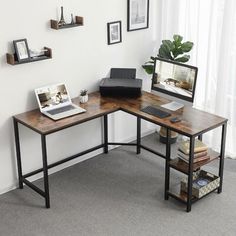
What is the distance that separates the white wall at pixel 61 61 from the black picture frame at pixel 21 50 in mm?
56

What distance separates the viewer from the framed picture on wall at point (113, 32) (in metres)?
4.43

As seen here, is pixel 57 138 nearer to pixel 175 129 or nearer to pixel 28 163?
pixel 28 163

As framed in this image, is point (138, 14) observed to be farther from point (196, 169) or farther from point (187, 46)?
point (196, 169)

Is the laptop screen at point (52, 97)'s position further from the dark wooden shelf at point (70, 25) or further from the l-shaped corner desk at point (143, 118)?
the dark wooden shelf at point (70, 25)

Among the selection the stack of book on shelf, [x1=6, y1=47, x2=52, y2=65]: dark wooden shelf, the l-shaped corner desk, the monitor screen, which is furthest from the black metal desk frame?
[x1=6, y1=47, x2=52, y2=65]: dark wooden shelf

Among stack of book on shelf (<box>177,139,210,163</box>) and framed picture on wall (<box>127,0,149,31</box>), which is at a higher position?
framed picture on wall (<box>127,0,149,31</box>)

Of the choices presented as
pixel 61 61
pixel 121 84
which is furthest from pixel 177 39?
pixel 61 61

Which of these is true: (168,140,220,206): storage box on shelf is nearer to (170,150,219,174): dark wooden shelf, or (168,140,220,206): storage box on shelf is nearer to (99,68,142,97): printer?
(170,150,219,174): dark wooden shelf

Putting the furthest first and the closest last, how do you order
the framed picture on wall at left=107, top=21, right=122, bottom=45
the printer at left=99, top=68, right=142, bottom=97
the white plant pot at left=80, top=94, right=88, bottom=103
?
the framed picture on wall at left=107, top=21, right=122, bottom=45 < the printer at left=99, top=68, right=142, bottom=97 < the white plant pot at left=80, top=94, right=88, bottom=103

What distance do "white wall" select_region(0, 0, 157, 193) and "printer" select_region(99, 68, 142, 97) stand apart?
0.42 feet

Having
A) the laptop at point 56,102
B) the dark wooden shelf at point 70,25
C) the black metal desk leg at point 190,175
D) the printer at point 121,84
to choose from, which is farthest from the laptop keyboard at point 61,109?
the black metal desk leg at point 190,175

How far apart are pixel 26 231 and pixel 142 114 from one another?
1.35m

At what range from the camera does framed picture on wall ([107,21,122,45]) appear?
14.5 ft

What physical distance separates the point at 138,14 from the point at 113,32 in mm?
368
